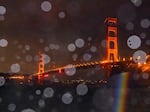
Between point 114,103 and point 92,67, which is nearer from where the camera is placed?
point 114,103

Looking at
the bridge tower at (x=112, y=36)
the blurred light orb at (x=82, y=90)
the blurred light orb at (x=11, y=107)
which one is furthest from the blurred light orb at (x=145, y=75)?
the bridge tower at (x=112, y=36)

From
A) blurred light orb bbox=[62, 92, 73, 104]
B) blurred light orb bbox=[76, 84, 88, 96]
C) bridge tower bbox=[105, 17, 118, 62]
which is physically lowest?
blurred light orb bbox=[62, 92, 73, 104]

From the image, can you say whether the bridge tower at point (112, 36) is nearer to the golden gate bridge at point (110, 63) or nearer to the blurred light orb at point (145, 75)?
the golden gate bridge at point (110, 63)

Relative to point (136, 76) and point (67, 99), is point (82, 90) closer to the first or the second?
point (136, 76)

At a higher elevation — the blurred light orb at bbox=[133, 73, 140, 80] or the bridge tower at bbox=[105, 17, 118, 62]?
the bridge tower at bbox=[105, 17, 118, 62]

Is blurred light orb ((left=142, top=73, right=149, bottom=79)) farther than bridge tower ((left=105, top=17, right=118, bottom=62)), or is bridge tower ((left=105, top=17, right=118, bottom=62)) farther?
bridge tower ((left=105, top=17, right=118, bottom=62))

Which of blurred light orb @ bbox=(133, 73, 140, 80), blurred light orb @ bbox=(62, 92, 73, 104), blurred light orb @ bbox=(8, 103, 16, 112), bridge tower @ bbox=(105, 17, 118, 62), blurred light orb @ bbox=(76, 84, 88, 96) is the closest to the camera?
blurred light orb @ bbox=(8, 103, 16, 112)

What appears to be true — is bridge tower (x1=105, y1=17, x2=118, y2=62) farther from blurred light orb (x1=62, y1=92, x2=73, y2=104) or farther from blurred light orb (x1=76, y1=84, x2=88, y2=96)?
blurred light orb (x1=62, y1=92, x2=73, y2=104)

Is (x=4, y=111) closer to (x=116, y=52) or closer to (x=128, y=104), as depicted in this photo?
(x=128, y=104)

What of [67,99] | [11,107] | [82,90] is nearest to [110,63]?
[82,90]

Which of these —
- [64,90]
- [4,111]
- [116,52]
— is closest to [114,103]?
[4,111]

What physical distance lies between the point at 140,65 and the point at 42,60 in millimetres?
31975

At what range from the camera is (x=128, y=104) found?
17125 millimetres

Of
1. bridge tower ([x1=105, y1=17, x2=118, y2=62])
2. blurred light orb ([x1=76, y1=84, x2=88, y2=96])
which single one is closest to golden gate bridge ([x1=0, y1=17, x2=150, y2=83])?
bridge tower ([x1=105, y1=17, x2=118, y2=62])
